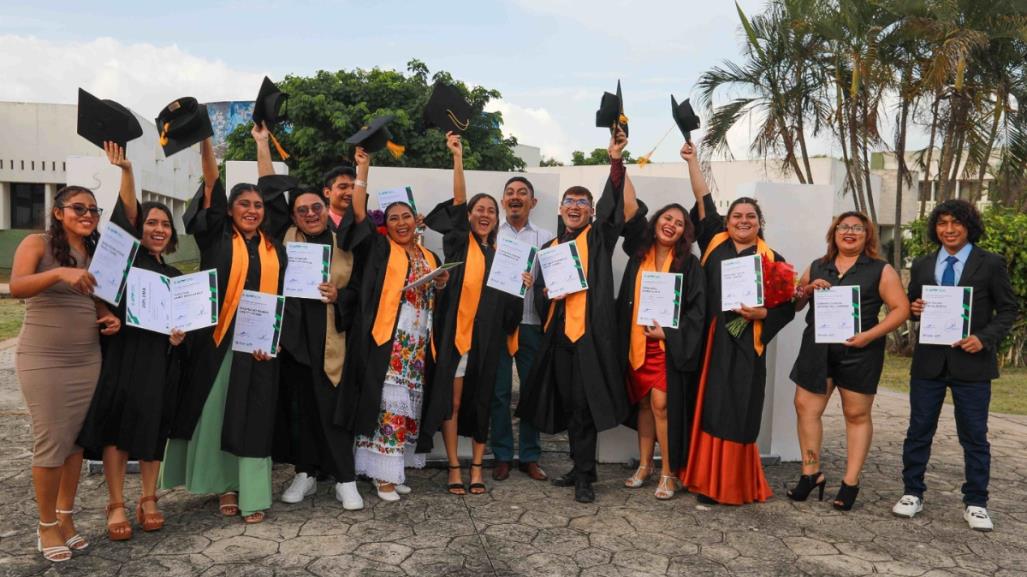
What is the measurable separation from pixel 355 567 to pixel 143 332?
5.47 feet

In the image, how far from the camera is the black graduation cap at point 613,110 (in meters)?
5.19

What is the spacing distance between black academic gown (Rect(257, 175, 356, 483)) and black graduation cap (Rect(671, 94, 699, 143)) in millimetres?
2241

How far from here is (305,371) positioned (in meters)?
4.88

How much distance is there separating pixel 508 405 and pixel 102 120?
10.00 ft

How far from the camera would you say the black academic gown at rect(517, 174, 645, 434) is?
5.15 m

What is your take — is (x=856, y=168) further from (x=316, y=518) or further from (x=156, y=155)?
(x=156, y=155)

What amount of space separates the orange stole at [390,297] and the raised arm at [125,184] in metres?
1.44

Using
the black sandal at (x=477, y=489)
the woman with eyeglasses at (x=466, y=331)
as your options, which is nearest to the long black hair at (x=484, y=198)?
the woman with eyeglasses at (x=466, y=331)

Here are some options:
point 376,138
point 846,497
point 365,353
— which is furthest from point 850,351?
point 376,138

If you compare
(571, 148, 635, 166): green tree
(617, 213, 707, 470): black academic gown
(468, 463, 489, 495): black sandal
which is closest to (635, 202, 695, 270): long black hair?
(617, 213, 707, 470): black academic gown

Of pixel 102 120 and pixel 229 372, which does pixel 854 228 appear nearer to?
pixel 229 372

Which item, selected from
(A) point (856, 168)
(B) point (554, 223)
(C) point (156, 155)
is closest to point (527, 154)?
(C) point (156, 155)

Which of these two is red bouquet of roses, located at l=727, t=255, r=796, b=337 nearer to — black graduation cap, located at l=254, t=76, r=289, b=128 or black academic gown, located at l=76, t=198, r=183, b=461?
black graduation cap, located at l=254, t=76, r=289, b=128

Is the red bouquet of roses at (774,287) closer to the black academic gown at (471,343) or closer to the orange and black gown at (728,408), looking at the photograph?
the orange and black gown at (728,408)
